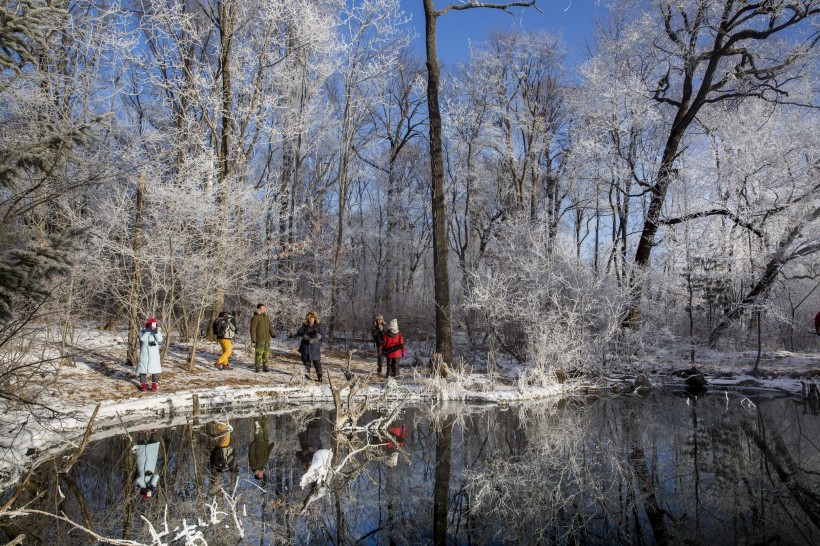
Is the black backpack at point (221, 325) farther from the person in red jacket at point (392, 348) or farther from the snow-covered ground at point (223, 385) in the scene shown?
the person in red jacket at point (392, 348)

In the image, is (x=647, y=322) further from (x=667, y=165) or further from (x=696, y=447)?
(x=696, y=447)

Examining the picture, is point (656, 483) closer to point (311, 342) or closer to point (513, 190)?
point (311, 342)

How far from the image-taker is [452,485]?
6.26 m

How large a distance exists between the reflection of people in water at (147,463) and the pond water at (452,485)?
0.03 metres

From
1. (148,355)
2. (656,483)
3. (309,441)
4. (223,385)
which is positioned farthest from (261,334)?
(656,483)

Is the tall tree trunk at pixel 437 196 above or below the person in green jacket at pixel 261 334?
above

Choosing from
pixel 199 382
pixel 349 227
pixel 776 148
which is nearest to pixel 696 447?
pixel 199 382

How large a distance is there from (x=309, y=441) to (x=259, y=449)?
78cm

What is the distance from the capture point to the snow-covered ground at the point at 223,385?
7.82 m

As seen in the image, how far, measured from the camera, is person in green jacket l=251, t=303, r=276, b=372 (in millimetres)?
13062

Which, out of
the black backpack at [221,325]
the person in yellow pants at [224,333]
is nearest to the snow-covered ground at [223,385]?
the person in yellow pants at [224,333]

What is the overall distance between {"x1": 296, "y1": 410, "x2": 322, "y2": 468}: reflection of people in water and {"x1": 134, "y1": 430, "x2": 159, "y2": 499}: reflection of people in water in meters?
1.70

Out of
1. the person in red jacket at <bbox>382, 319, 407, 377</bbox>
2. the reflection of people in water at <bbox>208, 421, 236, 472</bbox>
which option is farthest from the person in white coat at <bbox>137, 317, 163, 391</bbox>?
the person in red jacket at <bbox>382, 319, 407, 377</bbox>

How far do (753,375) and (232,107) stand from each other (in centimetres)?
1638
